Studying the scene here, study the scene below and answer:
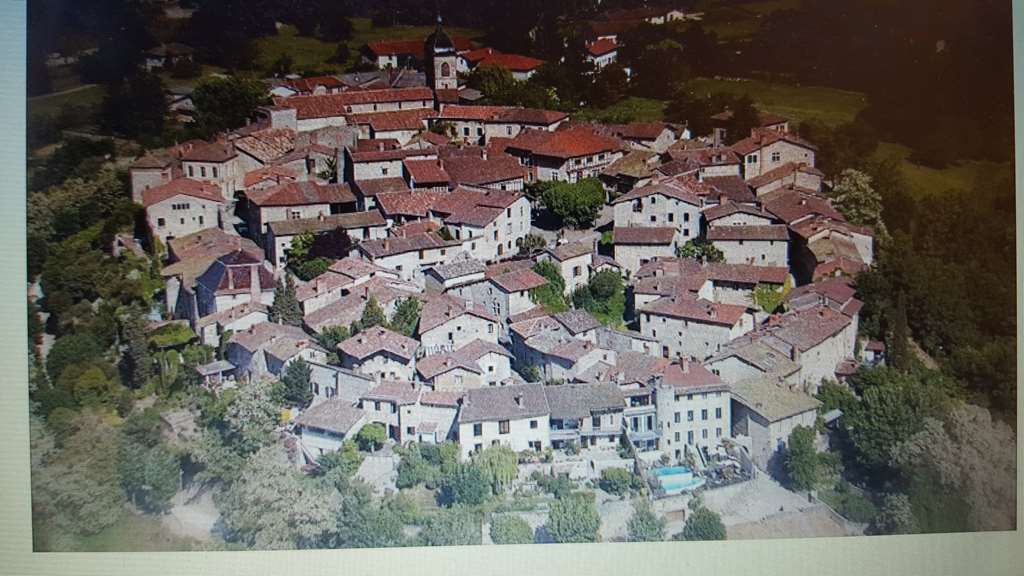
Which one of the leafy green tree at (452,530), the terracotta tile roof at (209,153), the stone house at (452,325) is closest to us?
the leafy green tree at (452,530)

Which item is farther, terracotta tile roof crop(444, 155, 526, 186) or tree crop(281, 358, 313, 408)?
terracotta tile roof crop(444, 155, 526, 186)

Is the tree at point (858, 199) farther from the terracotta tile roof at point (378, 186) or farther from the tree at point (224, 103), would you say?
the tree at point (224, 103)

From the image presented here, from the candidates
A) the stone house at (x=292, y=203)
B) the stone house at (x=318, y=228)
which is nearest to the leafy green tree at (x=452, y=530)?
the stone house at (x=318, y=228)

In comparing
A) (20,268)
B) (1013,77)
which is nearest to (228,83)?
(20,268)

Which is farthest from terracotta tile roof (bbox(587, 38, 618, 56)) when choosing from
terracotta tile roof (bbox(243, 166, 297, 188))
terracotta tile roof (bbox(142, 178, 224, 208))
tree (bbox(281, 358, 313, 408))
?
tree (bbox(281, 358, 313, 408))

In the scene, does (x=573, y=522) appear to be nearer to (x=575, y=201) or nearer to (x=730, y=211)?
(x=575, y=201)

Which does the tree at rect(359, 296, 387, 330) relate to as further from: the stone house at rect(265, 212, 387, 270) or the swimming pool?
the swimming pool
